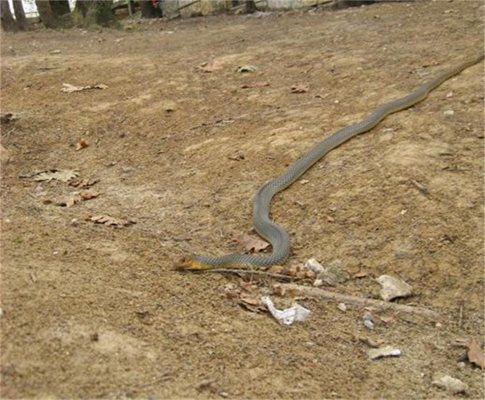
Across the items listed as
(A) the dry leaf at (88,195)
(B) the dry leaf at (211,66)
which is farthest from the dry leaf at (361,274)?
(B) the dry leaf at (211,66)

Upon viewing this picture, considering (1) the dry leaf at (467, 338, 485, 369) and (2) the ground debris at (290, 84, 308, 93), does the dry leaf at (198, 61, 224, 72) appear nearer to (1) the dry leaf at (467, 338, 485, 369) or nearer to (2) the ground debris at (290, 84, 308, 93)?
(2) the ground debris at (290, 84, 308, 93)

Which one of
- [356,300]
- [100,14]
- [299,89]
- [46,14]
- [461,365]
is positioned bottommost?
[461,365]

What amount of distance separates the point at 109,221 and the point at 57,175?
1134 mm

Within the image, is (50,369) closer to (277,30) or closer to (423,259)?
(423,259)

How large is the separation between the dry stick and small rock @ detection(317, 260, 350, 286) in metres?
0.12

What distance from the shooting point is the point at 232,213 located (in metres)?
4.54

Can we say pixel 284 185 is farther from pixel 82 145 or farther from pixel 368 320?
pixel 82 145

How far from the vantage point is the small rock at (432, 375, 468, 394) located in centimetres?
293

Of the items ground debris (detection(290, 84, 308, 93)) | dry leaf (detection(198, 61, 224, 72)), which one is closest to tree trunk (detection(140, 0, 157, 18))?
dry leaf (detection(198, 61, 224, 72))

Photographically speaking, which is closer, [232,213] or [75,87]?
[232,213]

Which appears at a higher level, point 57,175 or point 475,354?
point 57,175

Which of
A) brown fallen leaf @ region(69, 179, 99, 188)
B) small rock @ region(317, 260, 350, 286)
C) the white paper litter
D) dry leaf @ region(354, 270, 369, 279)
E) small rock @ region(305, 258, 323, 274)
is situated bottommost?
dry leaf @ region(354, 270, 369, 279)

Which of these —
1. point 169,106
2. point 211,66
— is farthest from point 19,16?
point 169,106

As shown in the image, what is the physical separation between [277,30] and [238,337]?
7.52 m
